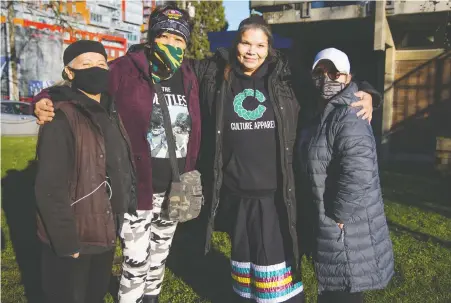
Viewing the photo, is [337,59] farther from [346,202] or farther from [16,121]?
[16,121]

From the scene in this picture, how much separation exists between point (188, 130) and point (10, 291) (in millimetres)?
2480

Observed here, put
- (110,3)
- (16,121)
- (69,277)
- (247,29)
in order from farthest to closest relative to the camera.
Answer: (110,3)
(16,121)
(247,29)
(69,277)

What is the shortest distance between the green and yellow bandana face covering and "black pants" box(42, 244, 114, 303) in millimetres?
1268

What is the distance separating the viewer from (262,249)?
9.29ft

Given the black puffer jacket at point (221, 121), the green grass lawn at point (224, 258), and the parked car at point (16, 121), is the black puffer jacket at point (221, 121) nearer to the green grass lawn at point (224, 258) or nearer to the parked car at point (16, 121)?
the green grass lawn at point (224, 258)

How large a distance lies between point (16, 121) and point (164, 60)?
18.1 m

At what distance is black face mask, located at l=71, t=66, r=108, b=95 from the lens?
7.98ft

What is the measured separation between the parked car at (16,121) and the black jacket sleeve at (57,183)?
15.8 m

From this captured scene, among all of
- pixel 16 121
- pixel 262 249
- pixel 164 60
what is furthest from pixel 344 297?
pixel 16 121

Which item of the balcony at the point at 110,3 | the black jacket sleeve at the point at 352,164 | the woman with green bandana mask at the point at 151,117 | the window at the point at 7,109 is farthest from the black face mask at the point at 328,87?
the balcony at the point at 110,3

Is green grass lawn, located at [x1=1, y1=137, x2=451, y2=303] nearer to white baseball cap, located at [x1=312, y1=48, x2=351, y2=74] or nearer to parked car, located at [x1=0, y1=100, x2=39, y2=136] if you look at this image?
white baseball cap, located at [x1=312, y1=48, x2=351, y2=74]

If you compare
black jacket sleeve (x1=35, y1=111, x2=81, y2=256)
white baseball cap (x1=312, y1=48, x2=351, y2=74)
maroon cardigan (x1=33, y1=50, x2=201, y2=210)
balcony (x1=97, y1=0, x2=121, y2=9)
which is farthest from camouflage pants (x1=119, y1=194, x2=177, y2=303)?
balcony (x1=97, y1=0, x2=121, y2=9)

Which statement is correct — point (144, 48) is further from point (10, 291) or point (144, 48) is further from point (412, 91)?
point (412, 91)

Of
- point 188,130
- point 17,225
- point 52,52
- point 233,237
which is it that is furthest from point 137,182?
point 52,52
